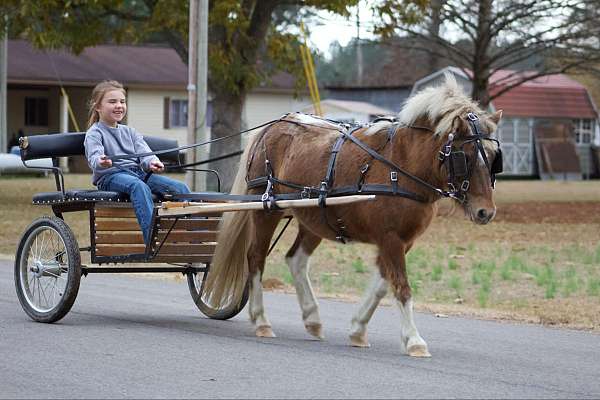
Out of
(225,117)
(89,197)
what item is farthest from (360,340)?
(225,117)

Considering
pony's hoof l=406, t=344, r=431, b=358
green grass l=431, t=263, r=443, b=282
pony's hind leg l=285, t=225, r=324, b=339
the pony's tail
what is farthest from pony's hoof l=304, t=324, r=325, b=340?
green grass l=431, t=263, r=443, b=282

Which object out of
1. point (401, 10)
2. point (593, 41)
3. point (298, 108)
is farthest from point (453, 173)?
point (298, 108)

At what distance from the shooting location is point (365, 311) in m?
8.77

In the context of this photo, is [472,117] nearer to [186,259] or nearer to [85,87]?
[186,259]

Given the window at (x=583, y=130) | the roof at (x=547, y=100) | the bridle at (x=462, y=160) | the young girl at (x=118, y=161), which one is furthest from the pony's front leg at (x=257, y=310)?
the window at (x=583, y=130)

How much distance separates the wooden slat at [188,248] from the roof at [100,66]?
114 ft

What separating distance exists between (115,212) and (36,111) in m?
39.5

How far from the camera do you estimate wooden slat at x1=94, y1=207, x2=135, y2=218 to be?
9859 mm

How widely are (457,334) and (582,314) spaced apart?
2.08 meters

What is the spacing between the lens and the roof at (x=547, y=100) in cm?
5081

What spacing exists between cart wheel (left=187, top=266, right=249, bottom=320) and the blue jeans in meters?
0.81

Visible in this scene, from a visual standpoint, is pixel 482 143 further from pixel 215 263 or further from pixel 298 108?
pixel 298 108

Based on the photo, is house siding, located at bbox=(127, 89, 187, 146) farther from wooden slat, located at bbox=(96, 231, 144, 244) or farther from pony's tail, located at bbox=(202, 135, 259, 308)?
pony's tail, located at bbox=(202, 135, 259, 308)

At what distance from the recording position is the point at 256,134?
1005 cm
